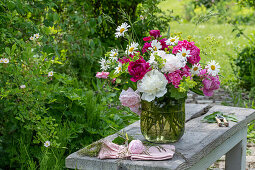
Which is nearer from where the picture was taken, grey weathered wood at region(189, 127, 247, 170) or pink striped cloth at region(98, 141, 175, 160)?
pink striped cloth at region(98, 141, 175, 160)

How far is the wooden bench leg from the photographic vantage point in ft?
9.37

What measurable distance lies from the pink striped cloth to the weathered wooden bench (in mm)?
30

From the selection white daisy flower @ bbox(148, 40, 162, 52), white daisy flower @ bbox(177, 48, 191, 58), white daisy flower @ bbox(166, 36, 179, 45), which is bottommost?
white daisy flower @ bbox(177, 48, 191, 58)

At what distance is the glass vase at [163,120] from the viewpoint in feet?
6.49

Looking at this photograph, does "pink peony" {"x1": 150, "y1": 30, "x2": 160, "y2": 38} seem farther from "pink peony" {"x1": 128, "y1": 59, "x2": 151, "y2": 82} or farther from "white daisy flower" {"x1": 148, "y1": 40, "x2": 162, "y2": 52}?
"pink peony" {"x1": 128, "y1": 59, "x2": 151, "y2": 82}

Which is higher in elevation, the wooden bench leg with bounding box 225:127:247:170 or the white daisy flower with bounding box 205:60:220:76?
the white daisy flower with bounding box 205:60:220:76

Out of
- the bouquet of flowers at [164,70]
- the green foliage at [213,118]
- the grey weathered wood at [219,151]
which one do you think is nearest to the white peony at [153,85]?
the bouquet of flowers at [164,70]

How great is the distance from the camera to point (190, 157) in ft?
6.11

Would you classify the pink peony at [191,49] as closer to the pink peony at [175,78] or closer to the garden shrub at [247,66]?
the pink peony at [175,78]

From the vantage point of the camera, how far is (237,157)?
9.53 ft

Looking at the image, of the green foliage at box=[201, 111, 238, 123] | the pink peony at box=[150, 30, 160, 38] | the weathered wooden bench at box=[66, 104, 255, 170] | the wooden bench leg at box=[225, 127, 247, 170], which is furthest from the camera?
the wooden bench leg at box=[225, 127, 247, 170]

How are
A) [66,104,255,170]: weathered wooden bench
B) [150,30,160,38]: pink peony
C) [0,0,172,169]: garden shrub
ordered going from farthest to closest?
[0,0,172,169]: garden shrub, [150,30,160,38]: pink peony, [66,104,255,170]: weathered wooden bench

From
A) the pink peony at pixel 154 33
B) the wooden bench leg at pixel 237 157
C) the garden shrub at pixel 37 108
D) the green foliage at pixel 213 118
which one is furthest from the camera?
the wooden bench leg at pixel 237 157

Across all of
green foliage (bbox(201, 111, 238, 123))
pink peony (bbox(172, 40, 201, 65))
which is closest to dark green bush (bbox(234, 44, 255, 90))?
green foliage (bbox(201, 111, 238, 123))
